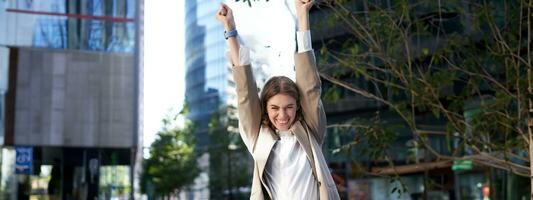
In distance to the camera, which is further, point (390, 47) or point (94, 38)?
point (94, 38)

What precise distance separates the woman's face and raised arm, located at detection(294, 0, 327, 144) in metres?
0.04

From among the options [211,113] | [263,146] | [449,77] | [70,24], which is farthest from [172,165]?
[263,146]

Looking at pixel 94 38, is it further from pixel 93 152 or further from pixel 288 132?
pixel 288 132

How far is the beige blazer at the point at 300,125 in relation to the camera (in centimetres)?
175

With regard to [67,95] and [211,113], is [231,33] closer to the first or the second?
[67,95]

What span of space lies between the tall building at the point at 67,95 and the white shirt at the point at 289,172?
42.8 ft

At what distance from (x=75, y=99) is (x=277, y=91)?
14.2m

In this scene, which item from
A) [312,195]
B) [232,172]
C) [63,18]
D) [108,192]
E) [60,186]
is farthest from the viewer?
[232,172]

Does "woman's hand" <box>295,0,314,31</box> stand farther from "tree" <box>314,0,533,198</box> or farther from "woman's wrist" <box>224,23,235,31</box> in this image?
"tree" <box>314,0,533,198</box>

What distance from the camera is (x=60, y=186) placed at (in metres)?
15.0

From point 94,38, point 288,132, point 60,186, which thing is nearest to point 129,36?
point 94,38

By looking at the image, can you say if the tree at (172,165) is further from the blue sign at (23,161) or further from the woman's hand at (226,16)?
the woman's hand at (226,16)

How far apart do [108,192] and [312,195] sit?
49.5ft

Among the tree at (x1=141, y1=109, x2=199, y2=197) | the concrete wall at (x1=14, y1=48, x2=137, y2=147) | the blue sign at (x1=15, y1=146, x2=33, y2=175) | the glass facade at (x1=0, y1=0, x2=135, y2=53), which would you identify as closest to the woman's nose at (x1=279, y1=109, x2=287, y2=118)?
the glass facade at (x1=0, y1=0, x2=135, y2=53)
